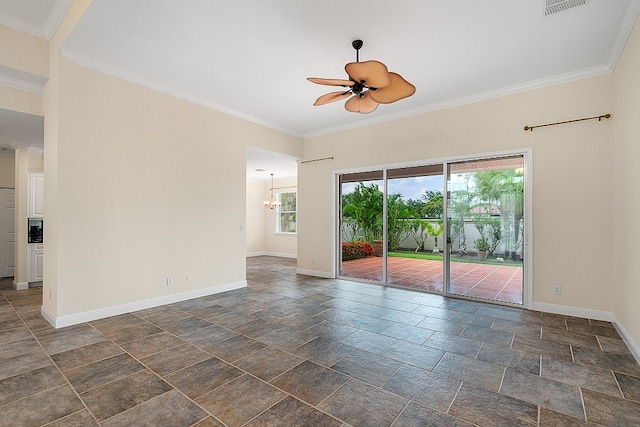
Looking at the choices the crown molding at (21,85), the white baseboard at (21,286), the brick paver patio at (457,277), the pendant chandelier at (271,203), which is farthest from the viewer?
the pendant chandelier at (271,203)

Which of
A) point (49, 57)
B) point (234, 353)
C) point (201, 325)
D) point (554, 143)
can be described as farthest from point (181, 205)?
point (554, 143)

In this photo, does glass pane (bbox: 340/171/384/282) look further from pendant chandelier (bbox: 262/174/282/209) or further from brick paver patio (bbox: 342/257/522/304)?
pendant chandelier (bbox: 262/174/282/209)

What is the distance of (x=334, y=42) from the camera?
331cm

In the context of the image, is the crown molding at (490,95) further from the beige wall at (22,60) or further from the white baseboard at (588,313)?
the beige wall at (22,60)

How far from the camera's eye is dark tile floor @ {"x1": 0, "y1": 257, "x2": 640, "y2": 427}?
1998 mm

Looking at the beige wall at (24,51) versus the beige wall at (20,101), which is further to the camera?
the beige wall at (20,101)

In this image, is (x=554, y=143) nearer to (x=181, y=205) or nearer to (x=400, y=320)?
(x=400, y=320)

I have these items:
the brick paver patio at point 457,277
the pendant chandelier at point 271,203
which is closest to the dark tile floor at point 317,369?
the brick paver patio at point 457,277

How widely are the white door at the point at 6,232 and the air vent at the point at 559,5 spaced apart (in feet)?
30.7

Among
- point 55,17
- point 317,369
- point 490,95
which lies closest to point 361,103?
point 490,95

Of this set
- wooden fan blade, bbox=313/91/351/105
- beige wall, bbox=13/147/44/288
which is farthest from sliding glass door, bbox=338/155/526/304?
beige wall, bbox=13/147/44/288

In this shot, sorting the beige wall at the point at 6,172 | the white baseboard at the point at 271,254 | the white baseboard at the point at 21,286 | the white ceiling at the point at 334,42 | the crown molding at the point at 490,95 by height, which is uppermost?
the white ceiling at the point at 334,42

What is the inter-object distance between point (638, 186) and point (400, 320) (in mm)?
2680

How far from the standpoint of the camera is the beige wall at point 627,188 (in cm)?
290
